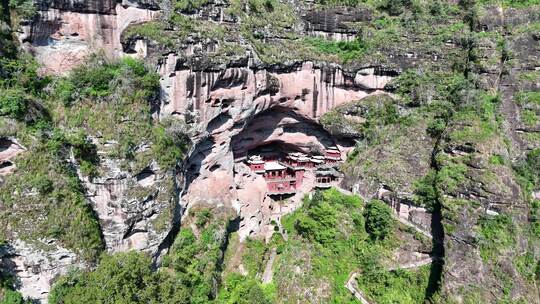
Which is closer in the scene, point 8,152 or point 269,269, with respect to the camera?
point 8,152

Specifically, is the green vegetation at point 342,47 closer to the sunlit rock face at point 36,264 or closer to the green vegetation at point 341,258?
the green vegetation at point 341,258

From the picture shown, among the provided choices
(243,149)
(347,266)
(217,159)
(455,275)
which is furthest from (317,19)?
(455,275)

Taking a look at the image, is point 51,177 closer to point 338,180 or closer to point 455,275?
point 338,180

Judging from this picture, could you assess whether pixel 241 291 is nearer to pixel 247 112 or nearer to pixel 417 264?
pixel 417 264

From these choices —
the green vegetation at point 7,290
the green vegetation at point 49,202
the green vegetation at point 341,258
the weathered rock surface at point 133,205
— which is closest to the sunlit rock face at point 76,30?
the green vegetation at point 49,202

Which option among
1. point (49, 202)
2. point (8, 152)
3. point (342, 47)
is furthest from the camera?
point (342, 47)

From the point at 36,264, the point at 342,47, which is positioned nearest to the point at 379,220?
the point at 342,47

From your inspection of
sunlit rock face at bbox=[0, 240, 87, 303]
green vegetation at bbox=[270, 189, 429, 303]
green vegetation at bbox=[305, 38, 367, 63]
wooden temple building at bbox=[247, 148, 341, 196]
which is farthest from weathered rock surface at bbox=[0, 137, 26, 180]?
green vegetation at bbox=[305, 38, 367, 63]

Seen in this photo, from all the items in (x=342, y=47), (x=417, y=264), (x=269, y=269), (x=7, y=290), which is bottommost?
(x=269, y=269)
